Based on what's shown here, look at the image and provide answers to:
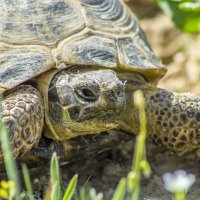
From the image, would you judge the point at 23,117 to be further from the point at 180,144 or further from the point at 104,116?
the point at 180,144

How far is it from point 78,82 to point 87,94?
0.32ft

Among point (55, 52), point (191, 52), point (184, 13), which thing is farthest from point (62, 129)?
point (191, 52)

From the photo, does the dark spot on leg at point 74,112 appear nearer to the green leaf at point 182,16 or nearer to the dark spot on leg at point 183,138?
the dark spot on leg at point 183,138

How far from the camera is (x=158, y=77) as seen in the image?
4.88m

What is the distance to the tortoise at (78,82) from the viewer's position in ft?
13.0

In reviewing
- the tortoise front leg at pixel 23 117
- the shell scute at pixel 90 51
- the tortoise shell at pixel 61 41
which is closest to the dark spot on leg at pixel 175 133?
the tortoise shell at pixel 61 41

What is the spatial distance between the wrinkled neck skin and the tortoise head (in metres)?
0.54

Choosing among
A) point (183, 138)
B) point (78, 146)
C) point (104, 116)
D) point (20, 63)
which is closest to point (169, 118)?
point (183, 138)

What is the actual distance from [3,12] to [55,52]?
44 cm

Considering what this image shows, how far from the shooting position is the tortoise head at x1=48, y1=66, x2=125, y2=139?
3.95m

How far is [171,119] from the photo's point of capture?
4578 mm

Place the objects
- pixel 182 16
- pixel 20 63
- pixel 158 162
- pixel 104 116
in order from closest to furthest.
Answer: pixel 104 116 < pixel 20 63 < pixel 158 162 < pixel 182 16

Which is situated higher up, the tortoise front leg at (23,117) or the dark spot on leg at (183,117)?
the tortoise front leg at (23,117)

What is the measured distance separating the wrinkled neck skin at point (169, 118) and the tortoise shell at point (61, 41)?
20cm
